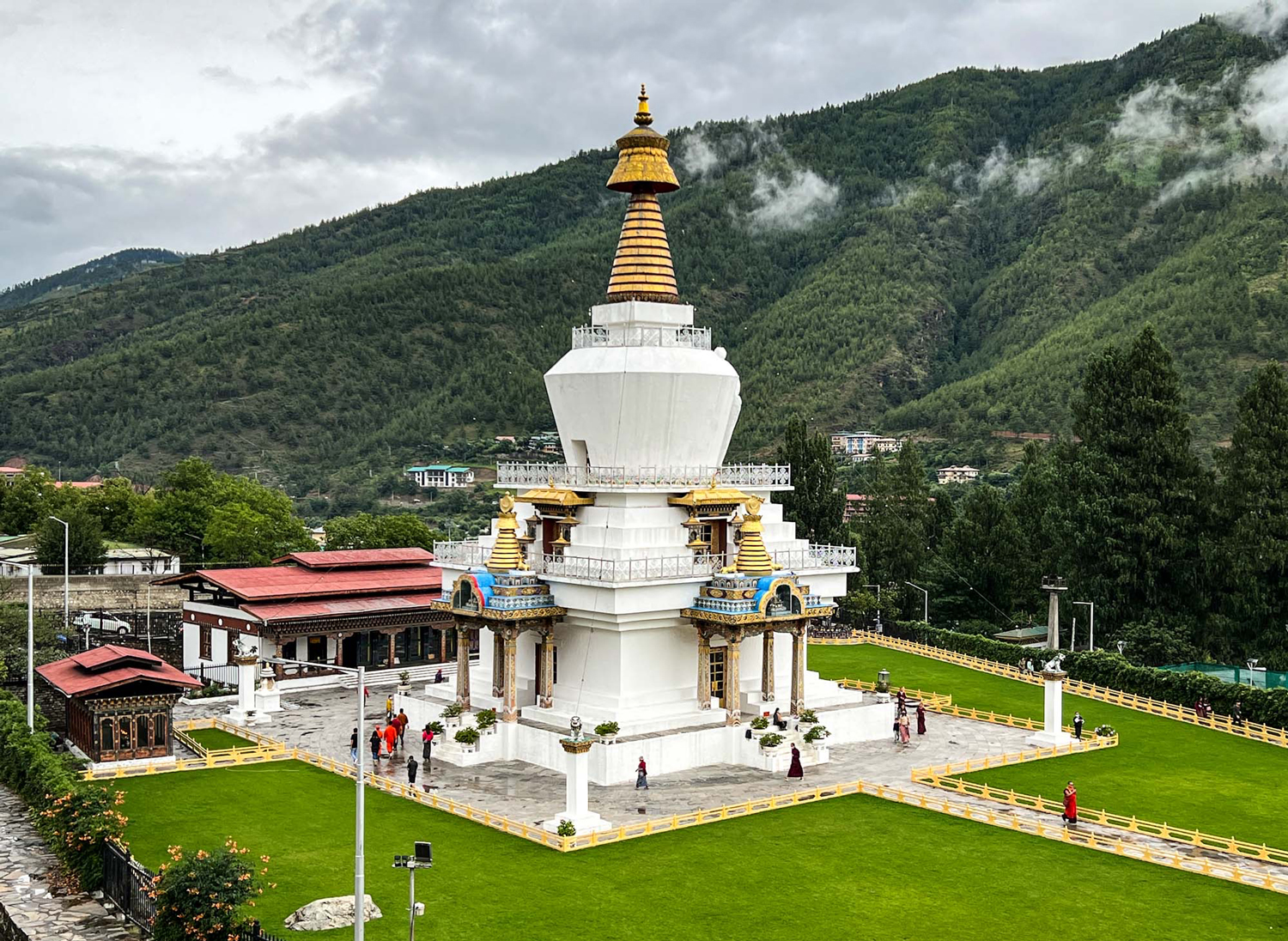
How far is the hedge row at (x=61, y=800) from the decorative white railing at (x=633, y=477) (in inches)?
547

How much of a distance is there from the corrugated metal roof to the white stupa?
25.0 feet

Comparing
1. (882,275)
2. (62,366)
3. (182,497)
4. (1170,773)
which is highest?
(882,275)

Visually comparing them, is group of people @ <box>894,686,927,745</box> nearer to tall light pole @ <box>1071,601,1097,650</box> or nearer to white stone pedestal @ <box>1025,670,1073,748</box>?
white stone pedestal @ <box>1025,670,1073,748</box>

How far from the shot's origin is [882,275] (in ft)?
474

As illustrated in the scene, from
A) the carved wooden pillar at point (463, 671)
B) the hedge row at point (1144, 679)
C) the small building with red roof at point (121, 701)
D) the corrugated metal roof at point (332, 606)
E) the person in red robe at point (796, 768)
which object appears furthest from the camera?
the corrugated metal roof at point (332, 606)

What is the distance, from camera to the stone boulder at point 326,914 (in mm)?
21188

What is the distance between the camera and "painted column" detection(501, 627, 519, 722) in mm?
33969

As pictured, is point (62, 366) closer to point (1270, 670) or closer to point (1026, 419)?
point (1026, 419)

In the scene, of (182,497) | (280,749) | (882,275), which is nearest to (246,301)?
(882,275)

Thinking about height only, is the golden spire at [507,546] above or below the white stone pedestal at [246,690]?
above

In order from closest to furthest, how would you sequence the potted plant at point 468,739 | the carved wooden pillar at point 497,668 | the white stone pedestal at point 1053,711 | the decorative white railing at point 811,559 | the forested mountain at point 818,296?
the potted plant at point 468,739
the carved wooden pillar at point 497,668
the white stone pedestal at point 1053,711
the decorative white railing at point 811,559
the forested mountain at point 818,296

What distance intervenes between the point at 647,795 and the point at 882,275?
12070 cm

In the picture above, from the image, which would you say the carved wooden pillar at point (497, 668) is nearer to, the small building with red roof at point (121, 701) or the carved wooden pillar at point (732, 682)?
the carved wooden pillar at point (732, 682)

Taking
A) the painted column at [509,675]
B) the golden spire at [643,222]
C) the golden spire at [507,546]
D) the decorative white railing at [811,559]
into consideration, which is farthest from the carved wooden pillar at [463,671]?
the golden spire at [643,222]
